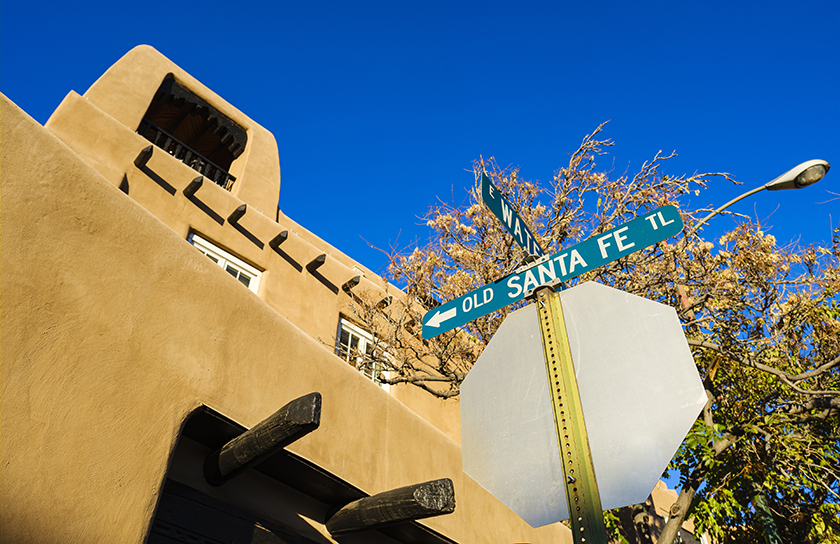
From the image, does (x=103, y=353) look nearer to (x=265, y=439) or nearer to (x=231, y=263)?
(x=265, y=439)

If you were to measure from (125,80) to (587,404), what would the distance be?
11.1 meters

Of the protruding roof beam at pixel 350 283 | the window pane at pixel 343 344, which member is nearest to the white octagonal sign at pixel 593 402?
the window pane at pixel 343 344

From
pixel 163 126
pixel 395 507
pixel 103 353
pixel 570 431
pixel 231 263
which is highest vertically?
pixel 163 126

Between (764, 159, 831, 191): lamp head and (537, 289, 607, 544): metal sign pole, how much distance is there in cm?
232

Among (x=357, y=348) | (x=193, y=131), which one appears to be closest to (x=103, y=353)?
(x=357, y=348)

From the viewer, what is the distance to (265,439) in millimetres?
4387

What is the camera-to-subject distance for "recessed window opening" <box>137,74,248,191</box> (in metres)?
11.6

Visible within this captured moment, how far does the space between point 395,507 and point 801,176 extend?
4337 mm

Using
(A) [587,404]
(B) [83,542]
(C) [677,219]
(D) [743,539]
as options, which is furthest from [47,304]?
(D) [743,539]

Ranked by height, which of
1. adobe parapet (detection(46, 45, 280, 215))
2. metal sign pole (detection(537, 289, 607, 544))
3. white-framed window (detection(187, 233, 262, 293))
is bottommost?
metal sign pole (detection(537, 289, 607, 544))

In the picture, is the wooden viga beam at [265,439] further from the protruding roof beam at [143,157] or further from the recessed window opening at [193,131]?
the recessed window opening at [193,131]

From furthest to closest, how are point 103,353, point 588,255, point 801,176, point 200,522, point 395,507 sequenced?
point 395,507 < point 200,522 < point 801,176 < point 103,353 < point 588,255

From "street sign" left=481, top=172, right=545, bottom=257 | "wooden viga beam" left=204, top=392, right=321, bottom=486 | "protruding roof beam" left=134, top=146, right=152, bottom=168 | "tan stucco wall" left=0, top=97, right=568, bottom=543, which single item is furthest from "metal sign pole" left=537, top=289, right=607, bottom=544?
"protruding roof beam" left=134, top=146, right=152, bottom=168

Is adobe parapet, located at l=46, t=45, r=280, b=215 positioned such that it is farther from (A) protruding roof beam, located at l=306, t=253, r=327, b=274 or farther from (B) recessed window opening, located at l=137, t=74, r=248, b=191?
(A) protruding roof beam, located at l=306, t=253, r=327, b=274
